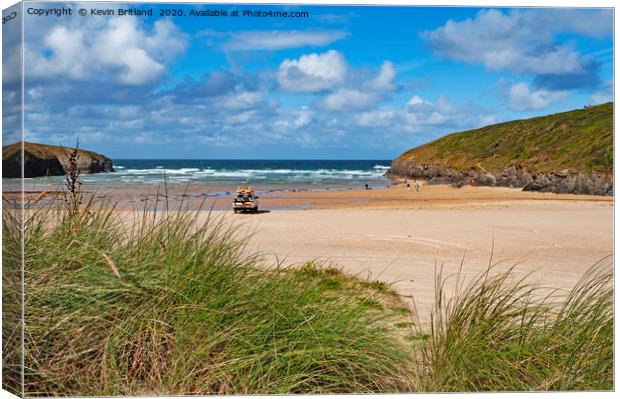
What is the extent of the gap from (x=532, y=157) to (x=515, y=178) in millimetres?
4708

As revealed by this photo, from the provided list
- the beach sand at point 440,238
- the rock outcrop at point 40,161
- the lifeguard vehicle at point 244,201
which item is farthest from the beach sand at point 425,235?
the rock outcrop at point 40,161

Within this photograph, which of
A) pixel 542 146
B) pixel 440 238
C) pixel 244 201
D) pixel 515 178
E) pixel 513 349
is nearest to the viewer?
pixel 513 349

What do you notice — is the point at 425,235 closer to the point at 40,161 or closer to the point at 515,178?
the point at 40,161

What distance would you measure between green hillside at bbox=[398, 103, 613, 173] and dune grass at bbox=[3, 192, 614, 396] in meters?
4.76

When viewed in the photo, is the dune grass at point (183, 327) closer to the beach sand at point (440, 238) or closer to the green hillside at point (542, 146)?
the beach sand at point (440, 238)

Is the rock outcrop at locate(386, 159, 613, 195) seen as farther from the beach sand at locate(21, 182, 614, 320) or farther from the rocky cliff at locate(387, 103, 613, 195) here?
the beach sand at locate(21, 182, 614, 320)

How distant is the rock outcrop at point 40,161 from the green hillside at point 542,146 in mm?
5644

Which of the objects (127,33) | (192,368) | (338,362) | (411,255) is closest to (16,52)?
(127,33)

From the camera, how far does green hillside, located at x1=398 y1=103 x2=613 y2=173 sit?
1191 cm

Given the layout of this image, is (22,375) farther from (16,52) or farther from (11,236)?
(16,52)

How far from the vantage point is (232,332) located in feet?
14.4

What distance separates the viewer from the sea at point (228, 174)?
6338mm

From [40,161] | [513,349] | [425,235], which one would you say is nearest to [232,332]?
[513,349]

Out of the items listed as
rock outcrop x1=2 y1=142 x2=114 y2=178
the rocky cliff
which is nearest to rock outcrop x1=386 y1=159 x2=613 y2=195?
the rocky cliff
